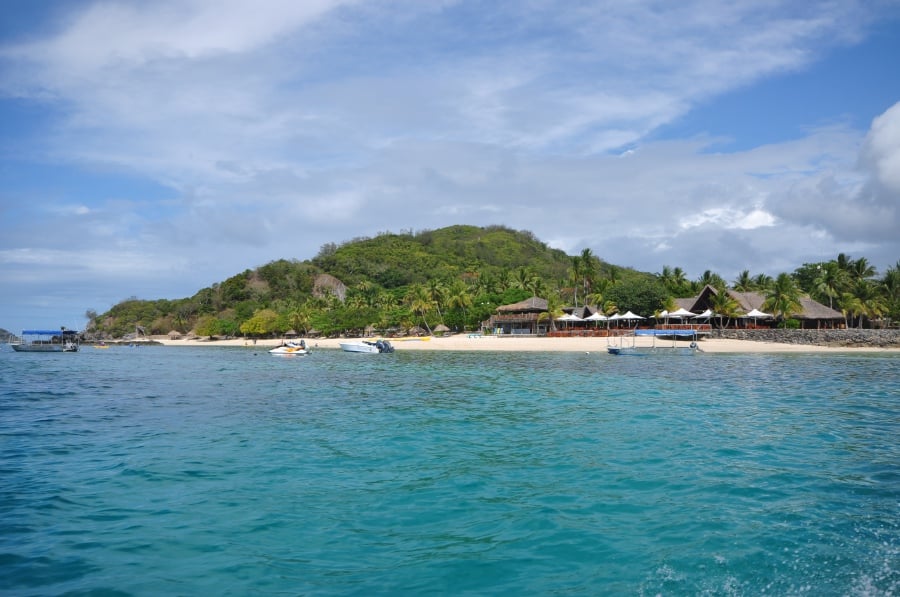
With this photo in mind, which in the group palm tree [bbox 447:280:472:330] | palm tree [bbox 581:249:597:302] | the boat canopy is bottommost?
the boat canopy

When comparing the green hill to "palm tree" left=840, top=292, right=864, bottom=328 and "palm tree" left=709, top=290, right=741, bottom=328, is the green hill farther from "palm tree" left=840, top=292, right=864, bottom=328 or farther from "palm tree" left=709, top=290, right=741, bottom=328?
"palm tree" left=840, top=292, right=864, bottom=328

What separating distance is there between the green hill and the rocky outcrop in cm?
2264

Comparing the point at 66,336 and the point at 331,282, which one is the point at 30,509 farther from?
the point at 331,282

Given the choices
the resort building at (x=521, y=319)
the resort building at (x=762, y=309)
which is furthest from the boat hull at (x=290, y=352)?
the resort building at (x=762, y=309)

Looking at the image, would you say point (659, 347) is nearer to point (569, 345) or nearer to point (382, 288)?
point (569, 345)

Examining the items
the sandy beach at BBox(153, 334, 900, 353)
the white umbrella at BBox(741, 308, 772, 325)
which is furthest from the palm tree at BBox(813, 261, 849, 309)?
the sandy beach at BBox(153, 334, 900, 353)

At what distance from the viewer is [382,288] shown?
4715 inches

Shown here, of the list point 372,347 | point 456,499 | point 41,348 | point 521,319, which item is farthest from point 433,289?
point 456,499

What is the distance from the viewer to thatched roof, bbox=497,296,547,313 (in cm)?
6994

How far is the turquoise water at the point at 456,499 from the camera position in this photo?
19.9ft

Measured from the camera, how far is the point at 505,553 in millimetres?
6598

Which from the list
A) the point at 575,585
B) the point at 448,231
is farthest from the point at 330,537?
the point at 448,231

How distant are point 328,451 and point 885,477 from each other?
9457 millimetres

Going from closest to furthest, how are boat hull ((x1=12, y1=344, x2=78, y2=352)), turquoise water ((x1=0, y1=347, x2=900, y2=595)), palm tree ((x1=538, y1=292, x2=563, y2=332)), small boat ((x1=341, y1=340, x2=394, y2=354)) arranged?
turquoise water ((x1=0, y1=347, x2=900, y2=595))
small boat ((x1=341, y1=340, x2=394, y2=354))
palm tree ((x1=538, y1=292, x2=563, y2=332))
boat hull ((x1=12, y1=344, x2=78, y2=352))
